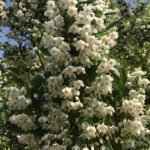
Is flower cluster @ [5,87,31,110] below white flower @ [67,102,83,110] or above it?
above

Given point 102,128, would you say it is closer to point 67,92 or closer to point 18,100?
point 67,92

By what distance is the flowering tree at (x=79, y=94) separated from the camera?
8.47 metres

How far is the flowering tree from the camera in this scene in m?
8.47

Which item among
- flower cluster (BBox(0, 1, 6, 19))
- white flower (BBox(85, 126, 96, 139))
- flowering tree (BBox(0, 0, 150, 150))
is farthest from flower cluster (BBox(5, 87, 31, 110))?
flower cluster (BBox(0, 1, 6, 19))

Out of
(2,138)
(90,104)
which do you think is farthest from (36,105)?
(2,138)

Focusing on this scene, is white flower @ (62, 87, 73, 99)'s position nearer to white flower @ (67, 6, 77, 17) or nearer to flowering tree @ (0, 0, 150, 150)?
flowering tree @ (0, 0, 150, 150)

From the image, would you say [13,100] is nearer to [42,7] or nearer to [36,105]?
[36,105]

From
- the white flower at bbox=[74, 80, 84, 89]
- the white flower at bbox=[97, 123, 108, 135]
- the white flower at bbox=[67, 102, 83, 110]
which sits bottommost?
the white flower at bbox=[97, 123, 108, 135]

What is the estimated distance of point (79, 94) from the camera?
28.1 ft

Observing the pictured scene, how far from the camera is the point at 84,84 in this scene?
343 inches

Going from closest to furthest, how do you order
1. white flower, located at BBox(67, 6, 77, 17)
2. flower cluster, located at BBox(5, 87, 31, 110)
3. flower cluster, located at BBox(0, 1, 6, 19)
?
1. flower cluster, located at BBox(5, 87, 31, 110)
2. white flower, located at BBox(67, 6, 77, 17)
3. flower cluster, located at BBox(0, 1, 6, 19)

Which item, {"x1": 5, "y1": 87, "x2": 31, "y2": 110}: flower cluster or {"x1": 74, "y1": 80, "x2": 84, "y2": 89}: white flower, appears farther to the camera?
{"x1": 5, "y1": 87, "x2": 31, "y2": 110}: flower cluster

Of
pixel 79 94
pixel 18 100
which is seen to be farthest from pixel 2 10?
pixel 79 94

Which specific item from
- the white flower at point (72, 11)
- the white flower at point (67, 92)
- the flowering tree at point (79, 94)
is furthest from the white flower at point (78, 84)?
the white flower at point (72, 11)
